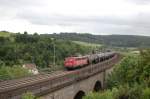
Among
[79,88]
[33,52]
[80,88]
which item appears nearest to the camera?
[79,88]

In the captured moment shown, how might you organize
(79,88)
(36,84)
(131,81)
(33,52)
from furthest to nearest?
(33,52)
(131,81)
(79,88)
(36,84)

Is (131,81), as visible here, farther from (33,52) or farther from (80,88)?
(33,52)

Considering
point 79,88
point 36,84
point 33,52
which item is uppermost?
point 36,84

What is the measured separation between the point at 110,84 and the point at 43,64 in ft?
167

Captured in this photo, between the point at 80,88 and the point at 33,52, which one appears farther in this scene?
the point at 33,52

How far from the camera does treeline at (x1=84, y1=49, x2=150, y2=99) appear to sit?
4416 cm

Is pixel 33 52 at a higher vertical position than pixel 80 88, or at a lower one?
lower

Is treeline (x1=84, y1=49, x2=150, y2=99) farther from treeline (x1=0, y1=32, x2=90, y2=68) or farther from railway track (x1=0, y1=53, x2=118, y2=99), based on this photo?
treeline (x1=0, y1=32, x2=90, y2=68)

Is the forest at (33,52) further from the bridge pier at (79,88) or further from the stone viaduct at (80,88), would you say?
the bridge pier at (79,88)

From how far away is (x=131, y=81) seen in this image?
6400 cm

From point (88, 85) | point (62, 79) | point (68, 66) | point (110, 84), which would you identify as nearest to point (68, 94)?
point (62, 79)

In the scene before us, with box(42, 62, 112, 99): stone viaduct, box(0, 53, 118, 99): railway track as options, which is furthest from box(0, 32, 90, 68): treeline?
box(0, 53, 118, 99): railway track

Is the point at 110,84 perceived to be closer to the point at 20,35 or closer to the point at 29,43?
the point at 29,43

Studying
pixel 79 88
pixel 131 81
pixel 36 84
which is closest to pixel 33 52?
pixel 131 81
